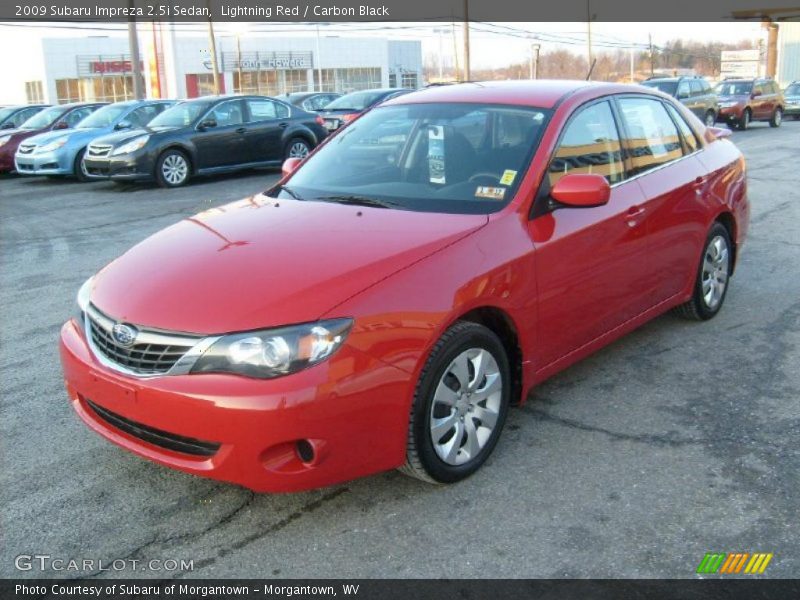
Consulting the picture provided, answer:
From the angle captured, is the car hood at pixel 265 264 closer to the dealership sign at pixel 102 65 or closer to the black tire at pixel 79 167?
the black tire at pixel 79 167

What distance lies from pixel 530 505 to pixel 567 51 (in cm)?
7738

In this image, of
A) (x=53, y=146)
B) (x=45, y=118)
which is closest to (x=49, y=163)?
(x=53, y=146)

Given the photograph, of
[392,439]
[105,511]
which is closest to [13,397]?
[105,511]

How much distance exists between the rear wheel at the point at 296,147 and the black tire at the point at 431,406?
13156mm

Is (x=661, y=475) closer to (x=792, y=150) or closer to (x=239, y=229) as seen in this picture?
(x=239, y=229)

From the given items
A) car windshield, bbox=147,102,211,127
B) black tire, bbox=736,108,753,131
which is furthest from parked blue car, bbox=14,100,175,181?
black tire, bbox=736,108,753,131

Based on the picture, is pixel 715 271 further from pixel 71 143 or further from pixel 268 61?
pixel 268 61

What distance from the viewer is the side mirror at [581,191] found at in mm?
3879

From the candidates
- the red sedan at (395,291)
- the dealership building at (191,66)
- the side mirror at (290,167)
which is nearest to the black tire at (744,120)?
the red sedan at (395,291)

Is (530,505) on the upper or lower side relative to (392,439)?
lower

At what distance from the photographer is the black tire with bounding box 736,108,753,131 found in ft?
85.6

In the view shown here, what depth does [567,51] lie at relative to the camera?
7538cm

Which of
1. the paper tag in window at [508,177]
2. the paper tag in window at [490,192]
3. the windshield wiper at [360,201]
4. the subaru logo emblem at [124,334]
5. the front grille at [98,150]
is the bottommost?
the subaru logo emblem at [124,334]

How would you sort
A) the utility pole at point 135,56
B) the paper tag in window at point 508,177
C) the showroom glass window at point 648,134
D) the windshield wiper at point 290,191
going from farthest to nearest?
the utility pole at point 135,56, the showroom glass window at point 648,134, the windshield wiper at point 290,191, the paper tag in window at point 508,177
